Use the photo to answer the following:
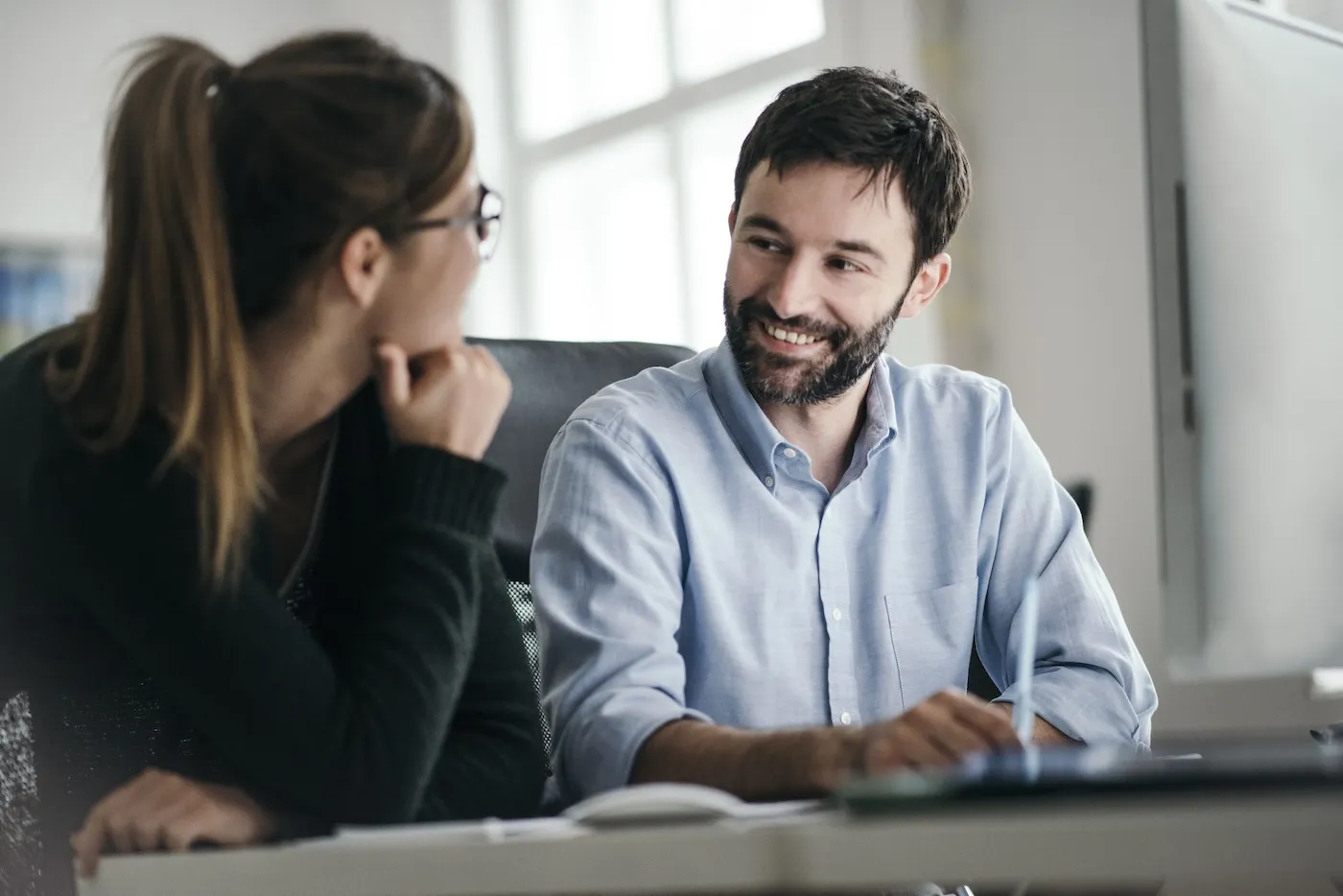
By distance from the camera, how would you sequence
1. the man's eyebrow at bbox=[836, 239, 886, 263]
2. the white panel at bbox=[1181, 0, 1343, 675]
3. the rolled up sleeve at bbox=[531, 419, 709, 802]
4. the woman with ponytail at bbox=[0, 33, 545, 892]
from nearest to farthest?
the white panel at bbox=[1181, 0, 1343, 675] < the woman with ponytail at bbox=[0, 33, 545, 892] < the rolled up sleeve at bbox=[531, 419, 709, 802] < the man's eyebrow at bbox=[836, 239, 886, 263]

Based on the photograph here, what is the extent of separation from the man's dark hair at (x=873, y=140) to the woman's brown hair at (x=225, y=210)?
18.9 inches

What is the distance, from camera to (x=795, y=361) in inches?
57.4

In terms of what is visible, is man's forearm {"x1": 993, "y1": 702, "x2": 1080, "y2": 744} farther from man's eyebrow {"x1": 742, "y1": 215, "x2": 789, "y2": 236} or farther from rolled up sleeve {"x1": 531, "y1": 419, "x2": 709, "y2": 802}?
man's eyebrow {"x1": 742, "y1": 215, "x2": 789, "y2": 236}

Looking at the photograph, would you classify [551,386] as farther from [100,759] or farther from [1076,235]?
[1076,235]

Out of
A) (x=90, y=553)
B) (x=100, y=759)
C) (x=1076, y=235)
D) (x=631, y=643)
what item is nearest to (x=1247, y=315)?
(x=631, y=643)

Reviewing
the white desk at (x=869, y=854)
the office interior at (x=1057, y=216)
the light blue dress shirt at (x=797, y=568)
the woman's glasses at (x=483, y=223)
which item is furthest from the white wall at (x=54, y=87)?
the white desk at (x=869, y=854)

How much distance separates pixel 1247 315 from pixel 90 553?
2.24 feet

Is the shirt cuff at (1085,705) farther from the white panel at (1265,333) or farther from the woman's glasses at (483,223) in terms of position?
the woman's glasses at (483,223)

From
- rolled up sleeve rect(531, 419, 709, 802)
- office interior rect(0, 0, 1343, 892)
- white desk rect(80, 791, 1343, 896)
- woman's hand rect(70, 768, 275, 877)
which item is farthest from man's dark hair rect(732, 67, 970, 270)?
white desk rect(80, 791, 1343, 896)

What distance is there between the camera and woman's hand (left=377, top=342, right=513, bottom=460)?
1.03 m

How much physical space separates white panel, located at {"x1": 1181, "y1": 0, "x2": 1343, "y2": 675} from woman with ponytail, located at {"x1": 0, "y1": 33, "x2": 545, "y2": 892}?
469 mm

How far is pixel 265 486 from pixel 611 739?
1.04 feet

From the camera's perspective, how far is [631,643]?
1178 mm

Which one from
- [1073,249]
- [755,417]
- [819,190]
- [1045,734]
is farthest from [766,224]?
[1073,249]
